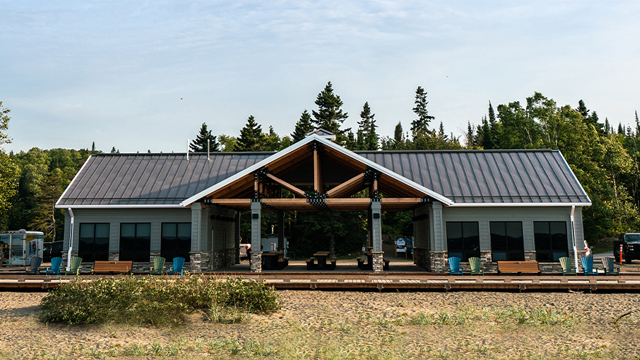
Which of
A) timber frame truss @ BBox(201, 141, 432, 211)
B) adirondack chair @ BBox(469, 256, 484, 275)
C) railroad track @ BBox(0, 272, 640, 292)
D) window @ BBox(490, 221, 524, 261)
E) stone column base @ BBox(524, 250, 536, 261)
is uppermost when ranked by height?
timber frame truss @ BBox(201, 141, 432, 211)

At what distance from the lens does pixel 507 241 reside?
19.4m

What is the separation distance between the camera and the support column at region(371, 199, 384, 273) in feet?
60.4

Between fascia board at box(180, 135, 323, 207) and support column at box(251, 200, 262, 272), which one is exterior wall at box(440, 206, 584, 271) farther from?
support column at box(251, 200, 262, 272)

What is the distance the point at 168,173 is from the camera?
71.7 feet

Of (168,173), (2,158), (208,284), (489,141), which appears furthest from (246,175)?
(489,141)

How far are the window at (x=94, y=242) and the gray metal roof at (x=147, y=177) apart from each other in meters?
1.13

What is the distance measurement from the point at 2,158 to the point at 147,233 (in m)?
18.4

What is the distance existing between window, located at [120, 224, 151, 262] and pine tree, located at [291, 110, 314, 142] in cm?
2889

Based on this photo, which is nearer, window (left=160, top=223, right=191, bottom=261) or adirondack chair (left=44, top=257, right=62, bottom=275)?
adirondack chair (left=44, top=257, right=62, bottom=275)

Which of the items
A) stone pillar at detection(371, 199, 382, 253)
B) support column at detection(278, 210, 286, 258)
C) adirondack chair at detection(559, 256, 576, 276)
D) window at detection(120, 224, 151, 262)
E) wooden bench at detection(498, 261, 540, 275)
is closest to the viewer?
adirondack chair at detection(559, 256, 576, 276)

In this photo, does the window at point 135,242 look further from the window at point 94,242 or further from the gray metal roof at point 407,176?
the gray metal roof at point 407,176

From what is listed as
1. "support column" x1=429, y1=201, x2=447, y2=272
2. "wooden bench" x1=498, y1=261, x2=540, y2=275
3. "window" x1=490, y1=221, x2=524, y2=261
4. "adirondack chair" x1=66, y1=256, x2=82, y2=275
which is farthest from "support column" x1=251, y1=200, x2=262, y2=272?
"window" x1=490, y1=221, x2=524, y2=261

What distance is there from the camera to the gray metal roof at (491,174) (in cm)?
1949

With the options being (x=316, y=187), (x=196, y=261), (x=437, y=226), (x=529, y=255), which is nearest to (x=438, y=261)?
(x=437, y=226)
